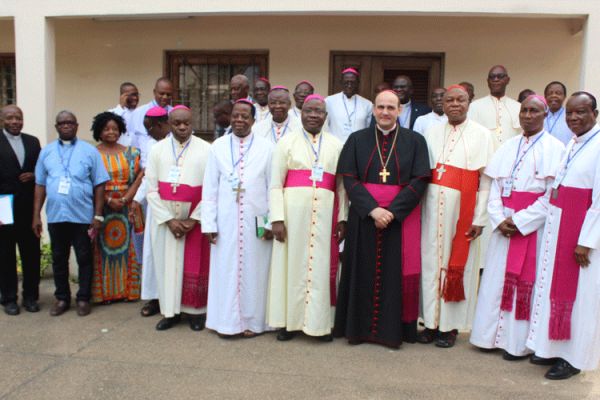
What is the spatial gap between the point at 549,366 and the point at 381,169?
6.28 ft

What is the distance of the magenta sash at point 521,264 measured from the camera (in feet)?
14.3

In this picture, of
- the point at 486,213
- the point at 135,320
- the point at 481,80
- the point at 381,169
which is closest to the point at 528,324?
the point at 486,213

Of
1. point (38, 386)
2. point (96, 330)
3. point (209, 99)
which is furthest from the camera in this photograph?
point (209, 99)

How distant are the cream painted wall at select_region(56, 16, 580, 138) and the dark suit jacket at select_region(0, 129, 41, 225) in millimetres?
3450

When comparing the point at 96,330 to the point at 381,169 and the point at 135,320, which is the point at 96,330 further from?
the point at 381,169

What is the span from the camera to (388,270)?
4598mm

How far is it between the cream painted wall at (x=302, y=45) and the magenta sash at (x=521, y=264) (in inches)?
160

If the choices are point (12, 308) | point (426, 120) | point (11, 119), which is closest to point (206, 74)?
point (426, 120)

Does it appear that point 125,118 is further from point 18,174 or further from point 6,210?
point 6,210

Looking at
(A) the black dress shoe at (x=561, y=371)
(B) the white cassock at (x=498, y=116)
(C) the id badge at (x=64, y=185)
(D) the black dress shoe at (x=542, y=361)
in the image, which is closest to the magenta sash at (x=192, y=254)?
(C) the id badge at (x=64, y=185)

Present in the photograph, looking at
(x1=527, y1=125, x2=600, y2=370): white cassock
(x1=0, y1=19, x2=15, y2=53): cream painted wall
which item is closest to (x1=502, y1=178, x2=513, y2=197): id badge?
(x1=527, y1=125, x2=600, y2=370): white cassock

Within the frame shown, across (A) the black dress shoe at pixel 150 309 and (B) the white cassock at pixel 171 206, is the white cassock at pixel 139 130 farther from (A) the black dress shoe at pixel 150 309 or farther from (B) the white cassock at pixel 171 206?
(A) the black dress shoe at pixel 150 309

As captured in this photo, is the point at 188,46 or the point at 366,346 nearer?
the point at 366,346

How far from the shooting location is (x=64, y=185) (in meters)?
5.15
